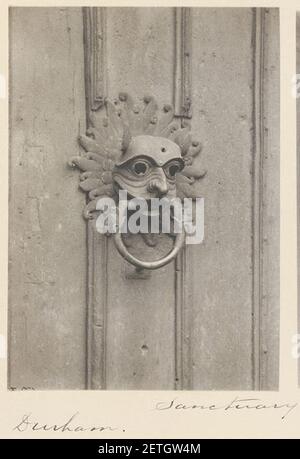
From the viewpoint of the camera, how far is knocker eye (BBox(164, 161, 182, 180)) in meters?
1.33

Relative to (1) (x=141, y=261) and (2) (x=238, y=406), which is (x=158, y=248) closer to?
(1) (x=141, y=261)

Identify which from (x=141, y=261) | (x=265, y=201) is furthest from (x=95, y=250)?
(x=265, y=201)

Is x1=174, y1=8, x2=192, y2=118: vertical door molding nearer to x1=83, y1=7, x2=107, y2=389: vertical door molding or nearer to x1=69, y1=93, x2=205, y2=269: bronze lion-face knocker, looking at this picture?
x1=69, y1=93, x2=205, y2=269: bronze lion-face knocker

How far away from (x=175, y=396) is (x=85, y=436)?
17 centimetres

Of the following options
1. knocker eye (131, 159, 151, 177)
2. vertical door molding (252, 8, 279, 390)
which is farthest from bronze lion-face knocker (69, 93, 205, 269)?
vertical door molding (252, 8, 279, 390)

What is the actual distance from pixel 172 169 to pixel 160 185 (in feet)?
0.16

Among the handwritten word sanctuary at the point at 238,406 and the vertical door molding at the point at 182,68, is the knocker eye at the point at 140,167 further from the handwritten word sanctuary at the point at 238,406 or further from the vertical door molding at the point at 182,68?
the handwritten word sanctuary at the point at 238,406

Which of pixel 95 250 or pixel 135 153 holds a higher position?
pixel 135 153

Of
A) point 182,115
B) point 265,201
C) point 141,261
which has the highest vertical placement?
point 182,115

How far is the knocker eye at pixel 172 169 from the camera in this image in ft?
4.36

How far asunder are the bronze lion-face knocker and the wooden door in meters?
0.02

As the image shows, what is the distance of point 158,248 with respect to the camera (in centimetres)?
137

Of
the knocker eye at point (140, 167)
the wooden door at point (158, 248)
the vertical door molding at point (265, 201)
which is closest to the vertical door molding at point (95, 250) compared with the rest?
the wooden door at point (158, 248)

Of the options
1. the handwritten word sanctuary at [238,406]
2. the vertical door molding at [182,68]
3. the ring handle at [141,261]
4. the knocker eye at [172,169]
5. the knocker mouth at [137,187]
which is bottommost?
the handwritten word sanctuary at [238,406]
